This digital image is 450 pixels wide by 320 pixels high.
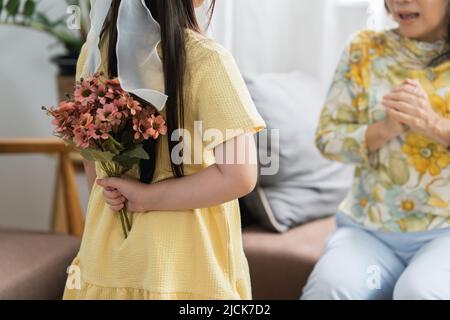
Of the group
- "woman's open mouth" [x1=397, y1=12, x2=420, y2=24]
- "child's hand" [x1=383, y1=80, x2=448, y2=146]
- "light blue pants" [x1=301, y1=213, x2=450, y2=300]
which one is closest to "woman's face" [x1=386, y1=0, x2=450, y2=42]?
"woman's open mouth" [x1=397, y1=12, x2=420, y2=24]

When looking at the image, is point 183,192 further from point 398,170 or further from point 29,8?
point 29,8

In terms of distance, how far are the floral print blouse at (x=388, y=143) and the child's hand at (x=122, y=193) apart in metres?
0.51

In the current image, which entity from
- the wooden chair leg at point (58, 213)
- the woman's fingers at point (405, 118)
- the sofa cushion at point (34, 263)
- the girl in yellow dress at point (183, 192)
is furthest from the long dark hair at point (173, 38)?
the wooden chair leg at point (58, 213)

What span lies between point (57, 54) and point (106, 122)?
125 cm

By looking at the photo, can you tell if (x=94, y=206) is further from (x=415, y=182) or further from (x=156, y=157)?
(x=415, y=182)

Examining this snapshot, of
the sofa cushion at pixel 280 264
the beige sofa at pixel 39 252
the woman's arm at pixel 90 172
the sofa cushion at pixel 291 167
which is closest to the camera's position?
the woman's arm at pixel 90 172

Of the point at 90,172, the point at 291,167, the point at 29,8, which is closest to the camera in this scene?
the point at 90,172

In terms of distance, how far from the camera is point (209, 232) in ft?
2.93

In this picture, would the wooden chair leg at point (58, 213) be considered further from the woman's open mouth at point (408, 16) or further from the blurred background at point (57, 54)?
A: the woman's open mouth at point (408, 16)

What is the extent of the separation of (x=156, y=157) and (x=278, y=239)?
0.60 meters

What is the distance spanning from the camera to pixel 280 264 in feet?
4.44

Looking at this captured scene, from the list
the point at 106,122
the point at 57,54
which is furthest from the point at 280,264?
the point at 57,54

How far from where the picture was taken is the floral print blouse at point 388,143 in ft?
3.84

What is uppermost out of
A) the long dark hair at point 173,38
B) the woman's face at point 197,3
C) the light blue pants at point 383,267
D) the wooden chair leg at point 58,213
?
the woman's face at point 197,3
